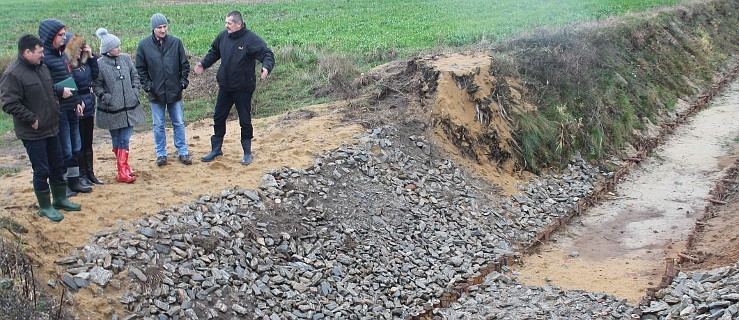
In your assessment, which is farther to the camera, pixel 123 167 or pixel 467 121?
pixel 467 121

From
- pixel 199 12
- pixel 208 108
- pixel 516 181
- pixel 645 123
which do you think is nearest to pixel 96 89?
pixel 208 108

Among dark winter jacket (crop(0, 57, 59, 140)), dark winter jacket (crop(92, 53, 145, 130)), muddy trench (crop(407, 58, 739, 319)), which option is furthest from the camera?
muddy trench (crop(407, 58, 739, 319))

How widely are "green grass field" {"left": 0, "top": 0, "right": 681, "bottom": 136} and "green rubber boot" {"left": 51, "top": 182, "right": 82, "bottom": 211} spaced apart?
5.62m

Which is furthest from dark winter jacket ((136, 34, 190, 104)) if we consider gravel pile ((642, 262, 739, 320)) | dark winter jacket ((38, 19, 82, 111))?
gravel pile ((642, 262, 739, 320))

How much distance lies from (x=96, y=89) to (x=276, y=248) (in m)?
2.73

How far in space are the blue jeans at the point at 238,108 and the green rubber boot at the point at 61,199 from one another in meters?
2.42

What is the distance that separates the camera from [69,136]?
809 cm

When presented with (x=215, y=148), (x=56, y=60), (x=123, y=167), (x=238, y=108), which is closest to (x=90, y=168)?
(x=123, y=167)

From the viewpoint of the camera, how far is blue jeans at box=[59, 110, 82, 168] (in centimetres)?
796

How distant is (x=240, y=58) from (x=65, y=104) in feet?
7.63

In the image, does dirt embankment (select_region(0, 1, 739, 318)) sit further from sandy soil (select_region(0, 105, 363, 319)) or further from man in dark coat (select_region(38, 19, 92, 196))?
man in dark coat (select_region(38, 19, 92, 196))

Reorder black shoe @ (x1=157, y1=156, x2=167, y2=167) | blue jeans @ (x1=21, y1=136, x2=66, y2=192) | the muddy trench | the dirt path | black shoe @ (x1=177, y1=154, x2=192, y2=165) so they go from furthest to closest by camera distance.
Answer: the dirt path < the muddy trench < black shoe @ (x1=177, y1=154, x2=192, y2=165) < black shoe @ (x1=157, y1=156, x2=167, y2=167) < blue jeans @ (x1=21, y1=136, x2=66, y2=192)

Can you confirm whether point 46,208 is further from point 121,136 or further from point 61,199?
point 121,136

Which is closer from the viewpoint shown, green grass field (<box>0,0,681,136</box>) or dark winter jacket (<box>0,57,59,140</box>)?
dark winter jacket (<box>0,57,59,140</box>)
